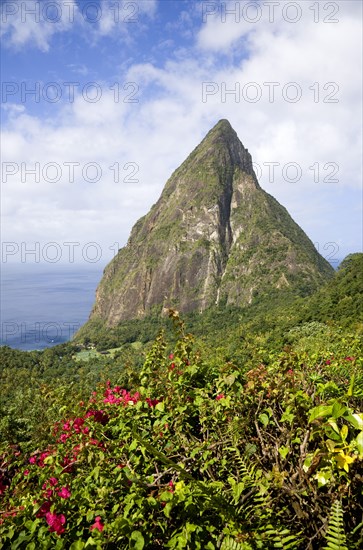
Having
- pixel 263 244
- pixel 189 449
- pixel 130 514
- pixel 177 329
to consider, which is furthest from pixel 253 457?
pixel 263 244

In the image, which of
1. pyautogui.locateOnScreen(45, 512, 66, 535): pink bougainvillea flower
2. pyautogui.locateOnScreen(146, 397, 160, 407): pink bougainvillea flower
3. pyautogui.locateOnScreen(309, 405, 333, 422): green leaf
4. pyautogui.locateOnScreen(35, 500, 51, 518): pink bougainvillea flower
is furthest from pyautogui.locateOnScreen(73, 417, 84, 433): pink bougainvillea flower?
pyautogui.locateOnScreen(309, 405, 333, 422): green leaf

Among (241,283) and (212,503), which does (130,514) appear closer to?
(212,503)

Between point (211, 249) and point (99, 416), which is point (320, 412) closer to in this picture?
point (99, 416)

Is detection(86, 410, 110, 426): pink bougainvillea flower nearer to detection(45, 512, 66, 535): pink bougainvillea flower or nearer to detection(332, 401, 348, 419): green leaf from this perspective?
detection(45, 512, 66, 535): pink bougainvillea flower

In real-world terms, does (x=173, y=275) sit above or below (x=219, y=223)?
below

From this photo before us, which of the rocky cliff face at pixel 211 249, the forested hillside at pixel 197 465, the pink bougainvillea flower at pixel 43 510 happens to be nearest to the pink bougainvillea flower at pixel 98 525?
the forested hillside at pixel 197 465
